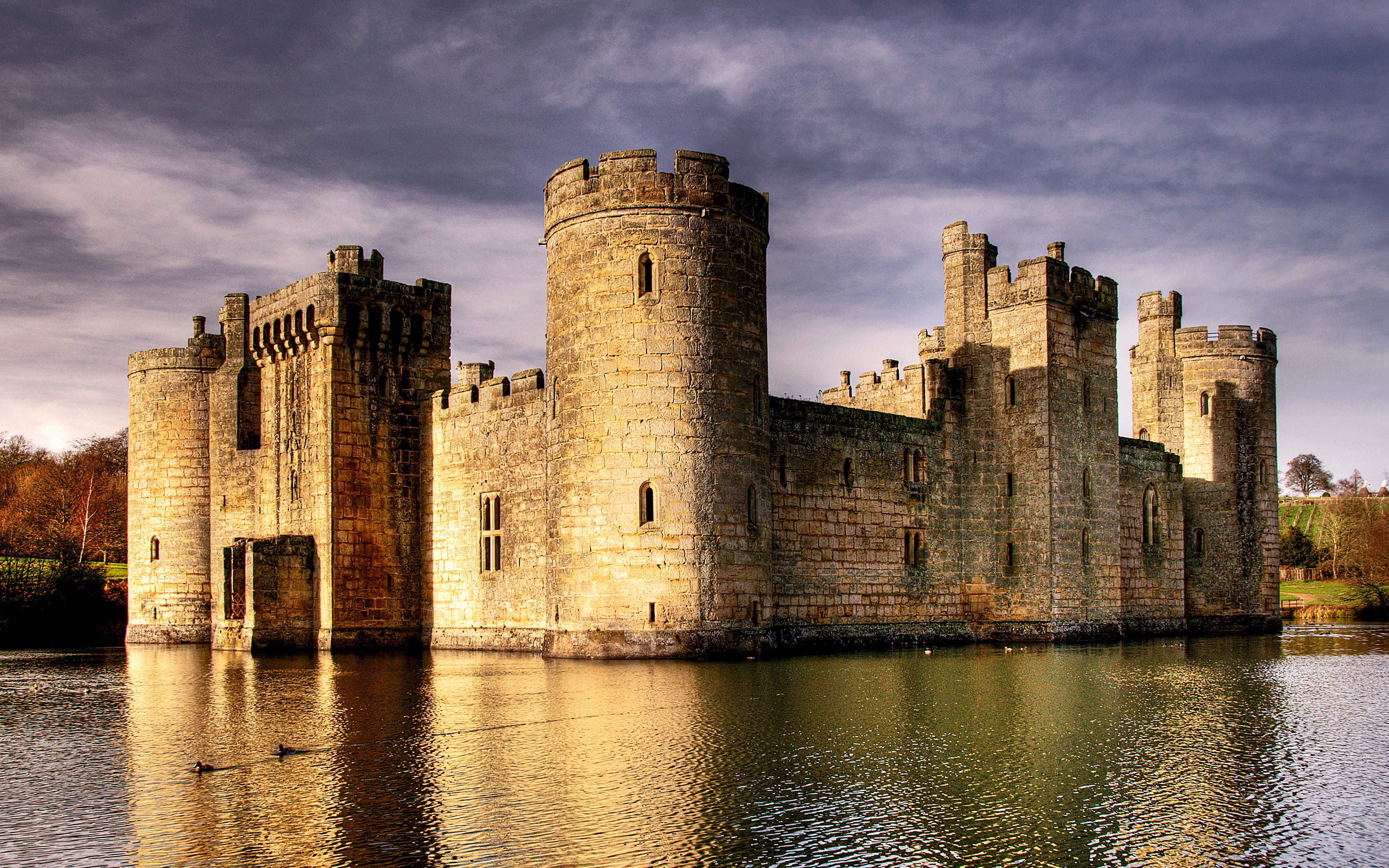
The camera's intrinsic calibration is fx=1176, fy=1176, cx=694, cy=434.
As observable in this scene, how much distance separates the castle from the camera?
23.2 metres

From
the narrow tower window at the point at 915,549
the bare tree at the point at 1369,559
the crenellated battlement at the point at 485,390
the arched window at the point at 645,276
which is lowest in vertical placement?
the bare tree at the point at 1369,559

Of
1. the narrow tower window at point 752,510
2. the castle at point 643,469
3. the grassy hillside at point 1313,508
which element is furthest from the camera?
the grassy hillside at point 1313,508

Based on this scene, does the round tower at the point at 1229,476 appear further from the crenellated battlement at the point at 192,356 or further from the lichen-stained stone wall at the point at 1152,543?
the crenellated battlement at the point at 192,356

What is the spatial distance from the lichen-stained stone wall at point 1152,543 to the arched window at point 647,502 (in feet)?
55.4

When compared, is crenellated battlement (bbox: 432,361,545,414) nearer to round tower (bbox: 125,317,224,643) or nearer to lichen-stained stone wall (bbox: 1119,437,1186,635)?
round tower (bbox: 125,317,224,643)

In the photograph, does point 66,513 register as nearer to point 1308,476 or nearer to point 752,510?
point 752,510

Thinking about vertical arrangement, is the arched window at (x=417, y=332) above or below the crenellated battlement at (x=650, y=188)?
below

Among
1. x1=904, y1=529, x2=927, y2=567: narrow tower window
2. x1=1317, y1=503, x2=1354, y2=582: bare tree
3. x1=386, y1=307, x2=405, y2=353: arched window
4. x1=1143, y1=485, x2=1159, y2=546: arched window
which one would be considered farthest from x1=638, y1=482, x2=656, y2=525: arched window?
x1=1317, y1=503, x2=1354, y2=582: bare tree

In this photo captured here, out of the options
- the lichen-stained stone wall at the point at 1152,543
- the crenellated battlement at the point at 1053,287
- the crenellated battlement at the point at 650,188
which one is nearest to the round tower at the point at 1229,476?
the lichen-stained stone wall at the point at 1152,543

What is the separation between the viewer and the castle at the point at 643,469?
23234 millimetres

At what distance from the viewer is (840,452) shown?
95.8 ft

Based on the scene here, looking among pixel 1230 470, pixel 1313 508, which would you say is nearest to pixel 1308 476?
pixel 1313 508

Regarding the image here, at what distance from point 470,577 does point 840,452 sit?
31.6 ft

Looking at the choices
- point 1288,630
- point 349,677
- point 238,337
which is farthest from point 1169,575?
point 238,337
